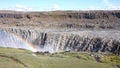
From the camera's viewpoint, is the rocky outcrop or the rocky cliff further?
the rocky cliff

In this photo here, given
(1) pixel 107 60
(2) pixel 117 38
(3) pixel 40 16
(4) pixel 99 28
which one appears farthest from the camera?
(3) pixel 40 16

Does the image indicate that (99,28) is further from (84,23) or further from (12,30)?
(12,30)

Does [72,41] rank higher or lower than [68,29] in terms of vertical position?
higher

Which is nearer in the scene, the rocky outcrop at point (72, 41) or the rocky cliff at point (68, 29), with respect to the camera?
the rocky outcrop at point (72, 41)

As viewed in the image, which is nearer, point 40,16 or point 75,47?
point 75,47

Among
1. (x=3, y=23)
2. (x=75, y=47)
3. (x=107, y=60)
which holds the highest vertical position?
(x=107, y=60)

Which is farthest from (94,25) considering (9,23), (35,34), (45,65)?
(45,65)

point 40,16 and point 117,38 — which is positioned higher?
point 117,38

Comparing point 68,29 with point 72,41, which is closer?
point 72,41
